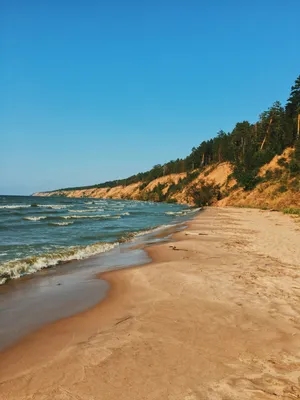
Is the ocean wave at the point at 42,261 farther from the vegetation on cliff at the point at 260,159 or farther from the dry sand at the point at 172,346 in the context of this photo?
the vegetation on cliff at the point at 260,159

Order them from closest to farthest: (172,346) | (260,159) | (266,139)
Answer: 1. (172,346)
2. (260,159)
3. (266,139)

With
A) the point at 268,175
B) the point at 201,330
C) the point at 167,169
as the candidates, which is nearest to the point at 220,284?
the point at 201,330

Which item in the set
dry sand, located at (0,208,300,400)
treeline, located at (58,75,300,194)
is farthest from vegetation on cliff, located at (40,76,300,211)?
dry sand, located at (0,208,300,400)

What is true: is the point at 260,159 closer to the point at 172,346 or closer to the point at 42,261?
the point at 42,261

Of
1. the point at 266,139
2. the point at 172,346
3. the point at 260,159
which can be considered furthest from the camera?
the point at 266,139

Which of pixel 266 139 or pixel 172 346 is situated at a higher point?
pixel 266 139

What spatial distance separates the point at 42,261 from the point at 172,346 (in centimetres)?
765

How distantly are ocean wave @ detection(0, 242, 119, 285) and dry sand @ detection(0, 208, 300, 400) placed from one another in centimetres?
367

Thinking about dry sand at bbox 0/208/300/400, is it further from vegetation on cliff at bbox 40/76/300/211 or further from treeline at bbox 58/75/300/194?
treeline at bbox 58/75/300/194

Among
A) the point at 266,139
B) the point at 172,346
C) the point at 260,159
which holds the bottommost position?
the point at 172,346

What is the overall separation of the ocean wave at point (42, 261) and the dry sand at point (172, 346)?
3.67 metres

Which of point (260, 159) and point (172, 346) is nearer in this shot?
point (172, 346)

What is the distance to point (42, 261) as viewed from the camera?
419 inches

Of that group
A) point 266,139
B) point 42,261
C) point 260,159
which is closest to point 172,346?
point 42,261
